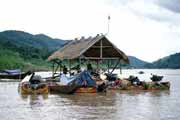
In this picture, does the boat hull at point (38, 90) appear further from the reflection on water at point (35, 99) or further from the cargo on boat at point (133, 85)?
the cargo on boat at point (133, 85)

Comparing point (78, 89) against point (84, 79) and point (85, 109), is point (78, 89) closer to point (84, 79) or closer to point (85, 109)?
point (84, 79)

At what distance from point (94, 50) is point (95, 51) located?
0.52 feet

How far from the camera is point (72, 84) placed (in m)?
34.6

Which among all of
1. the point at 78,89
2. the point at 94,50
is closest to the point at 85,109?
the point at 78,89

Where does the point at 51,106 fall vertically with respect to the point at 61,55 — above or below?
below

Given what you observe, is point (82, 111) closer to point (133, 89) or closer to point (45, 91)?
point (45, 91)

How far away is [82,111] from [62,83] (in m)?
13.1

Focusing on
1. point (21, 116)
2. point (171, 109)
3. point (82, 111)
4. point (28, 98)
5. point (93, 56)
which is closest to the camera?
point (21, 116)

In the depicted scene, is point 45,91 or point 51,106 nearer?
point 51,106

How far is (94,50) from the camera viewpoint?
43094 mm

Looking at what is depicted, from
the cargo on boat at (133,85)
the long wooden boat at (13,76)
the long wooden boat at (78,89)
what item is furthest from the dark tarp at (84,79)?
the long wooden boat at (13,76)

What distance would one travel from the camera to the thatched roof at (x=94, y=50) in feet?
131

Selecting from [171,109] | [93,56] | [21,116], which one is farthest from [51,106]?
[93,56]

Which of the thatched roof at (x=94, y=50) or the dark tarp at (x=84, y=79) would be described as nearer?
the dark tarp at (x=84, y=79)
